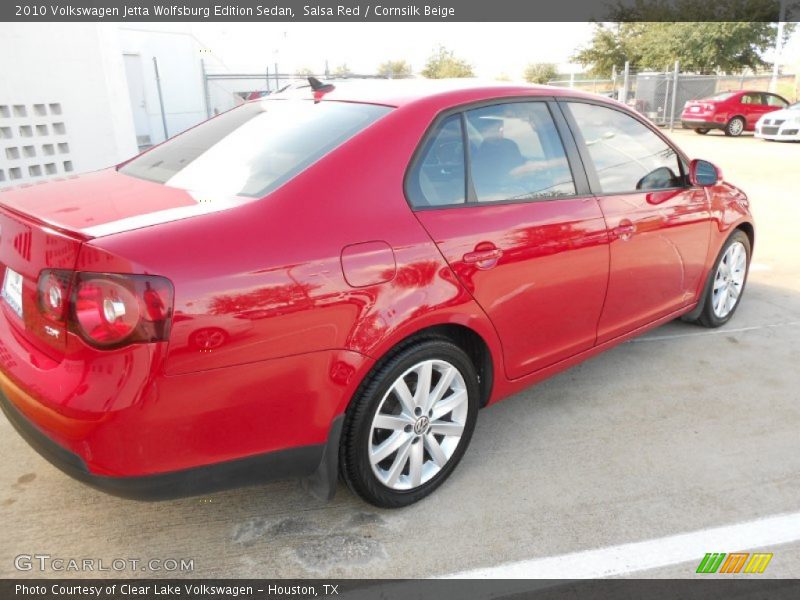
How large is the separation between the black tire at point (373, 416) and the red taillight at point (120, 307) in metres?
0.80

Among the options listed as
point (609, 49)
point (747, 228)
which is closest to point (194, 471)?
point (747, 228)

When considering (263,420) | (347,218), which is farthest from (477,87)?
(263,420)

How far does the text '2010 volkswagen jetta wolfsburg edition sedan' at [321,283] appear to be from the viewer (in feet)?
6.26

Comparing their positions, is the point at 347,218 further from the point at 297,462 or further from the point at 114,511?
the point at 114,511

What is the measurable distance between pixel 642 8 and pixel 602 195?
124ft

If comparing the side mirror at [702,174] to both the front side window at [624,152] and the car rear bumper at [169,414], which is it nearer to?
the front side window at [624,152]

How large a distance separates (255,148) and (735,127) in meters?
21.5

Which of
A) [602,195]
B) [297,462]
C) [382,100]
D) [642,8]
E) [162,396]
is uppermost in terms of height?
[642,8]

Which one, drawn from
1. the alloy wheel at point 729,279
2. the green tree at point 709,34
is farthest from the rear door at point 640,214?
Result: the green tree at point 709,34

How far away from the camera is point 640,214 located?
3420mm

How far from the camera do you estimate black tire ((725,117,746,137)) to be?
20.1 meters

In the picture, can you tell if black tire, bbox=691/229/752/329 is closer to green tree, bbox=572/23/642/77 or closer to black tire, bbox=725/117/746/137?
black tire, bbox=725/117/746/137

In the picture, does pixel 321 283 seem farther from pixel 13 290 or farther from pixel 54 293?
pixel 13 290

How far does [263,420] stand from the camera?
2109 mm
